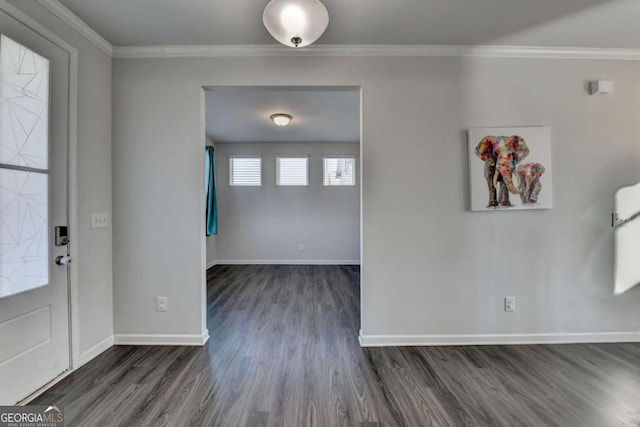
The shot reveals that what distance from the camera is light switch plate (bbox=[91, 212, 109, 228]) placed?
2.13m

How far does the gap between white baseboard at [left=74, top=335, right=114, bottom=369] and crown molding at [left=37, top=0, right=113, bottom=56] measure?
2454mm

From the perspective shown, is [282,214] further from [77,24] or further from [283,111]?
[77,24]

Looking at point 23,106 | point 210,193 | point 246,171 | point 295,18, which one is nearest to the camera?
point 295,18

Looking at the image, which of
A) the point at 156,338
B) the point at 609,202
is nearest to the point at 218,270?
the point at 156,338

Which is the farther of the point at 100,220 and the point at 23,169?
the point at 100,220

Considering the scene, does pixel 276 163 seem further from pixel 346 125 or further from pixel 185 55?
pixel 185 55

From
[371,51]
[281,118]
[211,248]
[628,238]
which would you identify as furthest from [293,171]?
[628,238]

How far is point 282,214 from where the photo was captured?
18.7 feet

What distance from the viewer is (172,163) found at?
2.34 metres

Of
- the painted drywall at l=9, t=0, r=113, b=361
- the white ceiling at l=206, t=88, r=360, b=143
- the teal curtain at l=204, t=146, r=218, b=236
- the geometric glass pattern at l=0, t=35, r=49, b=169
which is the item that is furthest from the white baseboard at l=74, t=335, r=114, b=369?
the teal curtain at l=204, t=146, r=218, b=236

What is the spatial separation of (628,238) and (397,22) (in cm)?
276

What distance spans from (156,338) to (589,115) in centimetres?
435

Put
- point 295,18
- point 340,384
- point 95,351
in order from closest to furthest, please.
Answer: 1. point 295,18
2. point 340,384
3. point 95,351

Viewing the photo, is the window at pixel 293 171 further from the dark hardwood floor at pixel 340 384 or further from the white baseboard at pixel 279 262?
the dark hardwood floor at pixel 340 384
